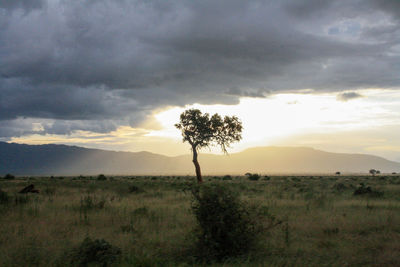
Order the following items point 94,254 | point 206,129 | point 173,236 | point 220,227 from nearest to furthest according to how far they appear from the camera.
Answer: point 94,254, point 220,227, point 173,236, point 206,129

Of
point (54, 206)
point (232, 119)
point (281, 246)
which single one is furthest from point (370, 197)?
point (232, 119)

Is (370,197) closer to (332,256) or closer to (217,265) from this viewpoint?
(332,256)

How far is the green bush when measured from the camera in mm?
8172

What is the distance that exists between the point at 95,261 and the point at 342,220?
29.8 ft

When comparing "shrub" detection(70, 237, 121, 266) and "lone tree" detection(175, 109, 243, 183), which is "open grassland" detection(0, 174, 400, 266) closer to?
"shrub" detection(70, 237, 121, 266)

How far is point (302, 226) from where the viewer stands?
1141cm

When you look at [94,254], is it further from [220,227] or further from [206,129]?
[206,129]

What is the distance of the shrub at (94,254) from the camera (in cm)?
740

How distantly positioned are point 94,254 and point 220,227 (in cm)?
303

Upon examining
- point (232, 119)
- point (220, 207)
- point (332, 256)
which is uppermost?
point (232, 119)

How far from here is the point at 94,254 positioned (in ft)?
25.1

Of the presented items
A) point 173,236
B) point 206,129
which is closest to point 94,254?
point 173,236

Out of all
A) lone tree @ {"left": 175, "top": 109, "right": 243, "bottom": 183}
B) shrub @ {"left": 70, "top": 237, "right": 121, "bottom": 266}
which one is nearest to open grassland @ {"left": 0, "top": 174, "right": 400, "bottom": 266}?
shrub @ {"left": 70, "top": 237, "right": 121, "bottom": 266}

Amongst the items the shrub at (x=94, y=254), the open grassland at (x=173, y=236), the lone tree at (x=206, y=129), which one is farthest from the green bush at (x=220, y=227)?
the lone tree at (x=206, y=129)
